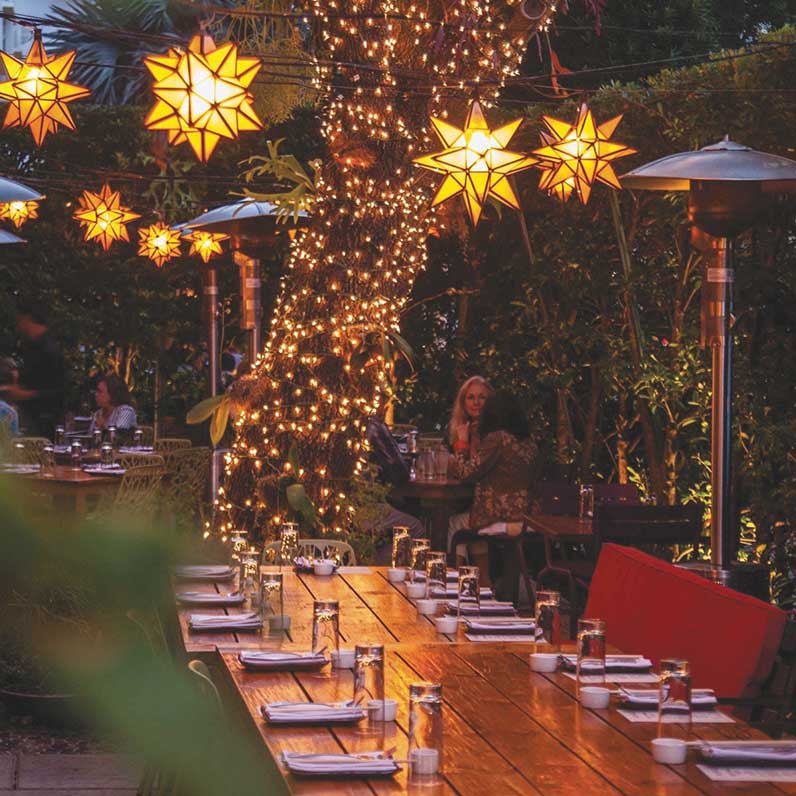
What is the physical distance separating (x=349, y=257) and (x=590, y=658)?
4169mm

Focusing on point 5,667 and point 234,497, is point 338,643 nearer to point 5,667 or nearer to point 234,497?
point 5,667

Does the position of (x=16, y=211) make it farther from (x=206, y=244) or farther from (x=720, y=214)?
(x=720, y=214)

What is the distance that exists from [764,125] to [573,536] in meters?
2.48

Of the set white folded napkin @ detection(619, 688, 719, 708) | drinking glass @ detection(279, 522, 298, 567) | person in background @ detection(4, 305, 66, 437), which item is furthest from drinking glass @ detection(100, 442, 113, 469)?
white folded napkin @ detection(619, 688, 719, 708)

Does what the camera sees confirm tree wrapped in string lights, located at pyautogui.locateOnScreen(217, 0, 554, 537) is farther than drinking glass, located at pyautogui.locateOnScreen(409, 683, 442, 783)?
Yes

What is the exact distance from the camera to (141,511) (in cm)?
73

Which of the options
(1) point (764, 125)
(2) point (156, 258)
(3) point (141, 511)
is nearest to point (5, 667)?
(3) point (141, 511)

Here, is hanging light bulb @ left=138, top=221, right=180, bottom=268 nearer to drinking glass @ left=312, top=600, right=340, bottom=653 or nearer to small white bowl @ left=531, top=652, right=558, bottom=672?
drinking glass @ left=312, top=600, right=340, bottom=653

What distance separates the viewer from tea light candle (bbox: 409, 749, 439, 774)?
2.61 meters

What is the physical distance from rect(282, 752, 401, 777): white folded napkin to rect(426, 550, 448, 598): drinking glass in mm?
2119

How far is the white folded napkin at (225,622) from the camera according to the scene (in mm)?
4070

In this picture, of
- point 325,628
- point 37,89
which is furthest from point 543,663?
point 37,89

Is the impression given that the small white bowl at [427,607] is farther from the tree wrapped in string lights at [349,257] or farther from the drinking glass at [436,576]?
the tree wrapped in string lights at [349,257]

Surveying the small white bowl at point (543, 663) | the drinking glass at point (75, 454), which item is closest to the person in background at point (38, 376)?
the drinking glass at point (75, 454)
